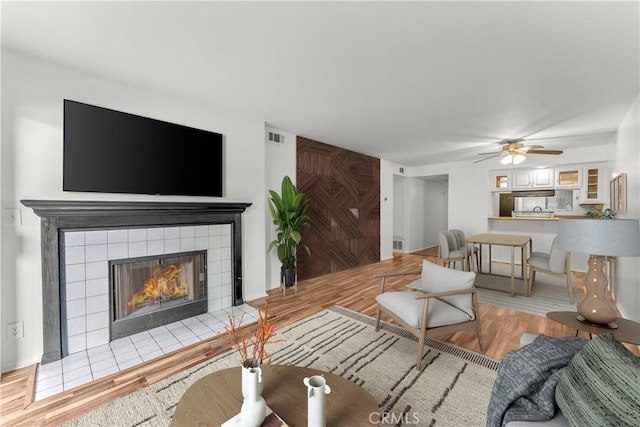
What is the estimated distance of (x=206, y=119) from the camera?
10.6ft

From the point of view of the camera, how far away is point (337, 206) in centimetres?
526

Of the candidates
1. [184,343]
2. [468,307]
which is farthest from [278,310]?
[468,307]

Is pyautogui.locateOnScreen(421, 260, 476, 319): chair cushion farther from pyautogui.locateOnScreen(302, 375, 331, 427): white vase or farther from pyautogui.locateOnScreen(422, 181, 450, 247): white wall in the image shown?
pyautogui.locateOnScreen(422, 181, 450, 247): white wall

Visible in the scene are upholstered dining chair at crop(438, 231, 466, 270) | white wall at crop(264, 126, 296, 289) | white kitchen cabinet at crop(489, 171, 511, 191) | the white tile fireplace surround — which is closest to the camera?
the white tile fireplace surround

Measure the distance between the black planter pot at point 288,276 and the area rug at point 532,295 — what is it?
2596 millimetres

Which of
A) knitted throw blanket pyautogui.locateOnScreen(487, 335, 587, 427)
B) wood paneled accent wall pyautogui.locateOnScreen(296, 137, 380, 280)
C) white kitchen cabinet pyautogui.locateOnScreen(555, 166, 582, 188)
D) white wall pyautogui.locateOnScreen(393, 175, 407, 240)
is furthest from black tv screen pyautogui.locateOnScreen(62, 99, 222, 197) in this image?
white kitchen cabinet pyautogui.locateOnScreen(555, 166, 582, 188)

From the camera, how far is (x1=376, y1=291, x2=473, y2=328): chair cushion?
2.17m

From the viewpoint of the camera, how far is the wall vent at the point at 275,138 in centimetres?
413

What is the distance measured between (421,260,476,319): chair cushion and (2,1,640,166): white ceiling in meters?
1.78

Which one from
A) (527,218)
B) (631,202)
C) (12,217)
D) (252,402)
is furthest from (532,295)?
(12,217)

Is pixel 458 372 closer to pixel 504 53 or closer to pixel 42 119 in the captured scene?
pixel 504 53

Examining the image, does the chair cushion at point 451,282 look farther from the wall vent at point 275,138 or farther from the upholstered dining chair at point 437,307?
the wall vent at point 275,138

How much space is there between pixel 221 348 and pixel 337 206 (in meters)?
3.37

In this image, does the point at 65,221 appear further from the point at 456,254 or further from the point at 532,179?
the point at 532,179
